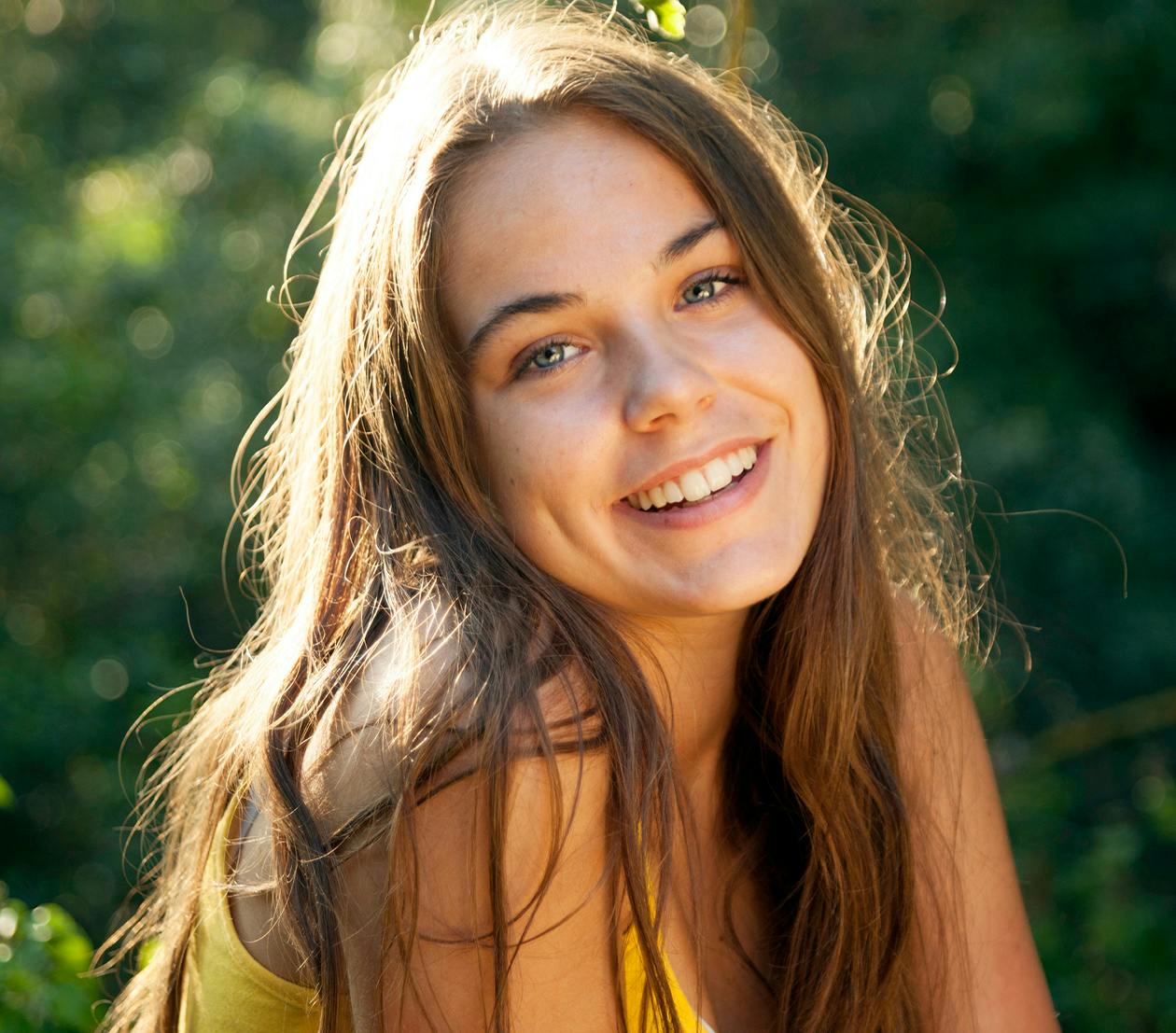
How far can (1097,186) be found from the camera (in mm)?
5266

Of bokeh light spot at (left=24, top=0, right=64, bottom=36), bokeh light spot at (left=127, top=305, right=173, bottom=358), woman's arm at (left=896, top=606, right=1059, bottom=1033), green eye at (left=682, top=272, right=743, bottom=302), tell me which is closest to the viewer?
green eye at (left=682, top=272, right=743, bottom=302)

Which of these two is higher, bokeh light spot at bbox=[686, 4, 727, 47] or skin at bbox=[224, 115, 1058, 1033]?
bokeh light spot at bbox=[686, 4, 727, 47]

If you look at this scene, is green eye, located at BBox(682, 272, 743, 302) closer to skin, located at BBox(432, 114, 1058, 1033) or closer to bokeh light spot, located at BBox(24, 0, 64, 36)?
skin, located at BBox(432, 114, 1058, 1033)

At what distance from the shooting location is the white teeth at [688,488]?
1.81 m

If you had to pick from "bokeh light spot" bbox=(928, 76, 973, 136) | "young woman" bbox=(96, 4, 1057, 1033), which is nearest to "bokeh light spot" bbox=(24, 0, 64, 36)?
"bokeh light spot" bbox=(928, 76, 973, 136)

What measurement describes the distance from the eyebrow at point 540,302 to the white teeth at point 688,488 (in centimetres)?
26

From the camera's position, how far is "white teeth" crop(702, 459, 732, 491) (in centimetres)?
182

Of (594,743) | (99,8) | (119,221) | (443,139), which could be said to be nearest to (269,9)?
(99,8)

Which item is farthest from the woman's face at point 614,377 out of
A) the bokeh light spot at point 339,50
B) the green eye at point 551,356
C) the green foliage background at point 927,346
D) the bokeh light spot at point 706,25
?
the bokeh light spot at point 339,50

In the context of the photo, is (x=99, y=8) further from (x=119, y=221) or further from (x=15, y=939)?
(x=15, y=939)

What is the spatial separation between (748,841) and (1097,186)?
3.89 m

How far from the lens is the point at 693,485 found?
1.81m

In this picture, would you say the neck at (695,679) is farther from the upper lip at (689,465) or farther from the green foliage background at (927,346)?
the green foliage background at (927,346)

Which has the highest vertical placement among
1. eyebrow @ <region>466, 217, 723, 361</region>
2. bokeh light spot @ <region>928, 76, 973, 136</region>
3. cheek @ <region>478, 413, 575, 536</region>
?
bokeh light spot @ <region>928, 76, 973, 136</region>
